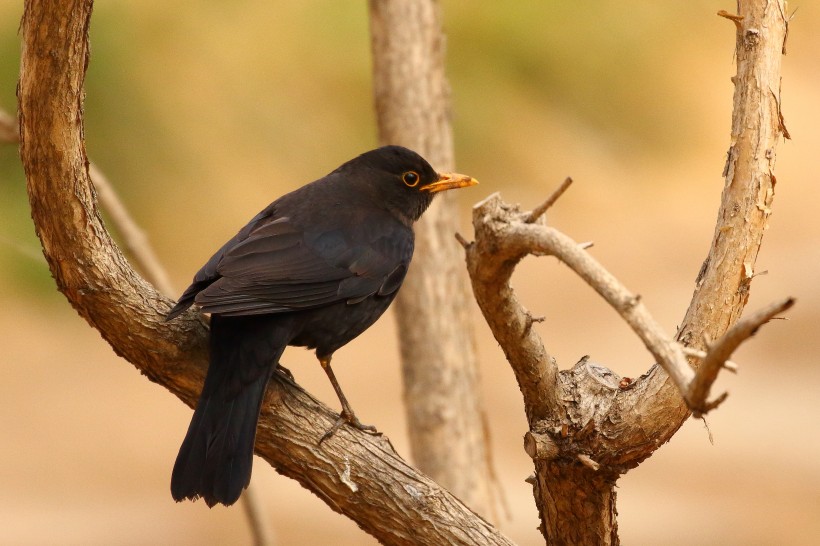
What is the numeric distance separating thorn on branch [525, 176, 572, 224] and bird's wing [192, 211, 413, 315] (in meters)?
1.13

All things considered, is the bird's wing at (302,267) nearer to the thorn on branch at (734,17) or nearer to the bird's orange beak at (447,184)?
the bird's orange beak at (447,184)

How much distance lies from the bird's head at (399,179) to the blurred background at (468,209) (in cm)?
499

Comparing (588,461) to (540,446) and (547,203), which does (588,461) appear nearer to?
(540,446)

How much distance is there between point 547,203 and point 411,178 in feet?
6.73

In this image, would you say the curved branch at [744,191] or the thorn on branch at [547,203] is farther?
the curved branch at [744,191]

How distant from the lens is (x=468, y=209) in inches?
598

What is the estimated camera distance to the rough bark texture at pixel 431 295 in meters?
6.11

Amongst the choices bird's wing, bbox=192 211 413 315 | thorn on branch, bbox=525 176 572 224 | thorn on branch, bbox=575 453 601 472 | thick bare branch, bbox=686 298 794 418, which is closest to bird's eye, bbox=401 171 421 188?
bird's wing, bbox=192 211 413 315

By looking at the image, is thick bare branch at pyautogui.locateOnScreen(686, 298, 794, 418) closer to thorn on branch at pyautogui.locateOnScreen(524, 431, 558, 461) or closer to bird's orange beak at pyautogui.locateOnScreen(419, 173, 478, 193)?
thorn on branch at pyautogui.locateOnScreen(524, 431, 558, 461)

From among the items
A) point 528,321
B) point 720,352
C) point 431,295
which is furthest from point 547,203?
point 431,295

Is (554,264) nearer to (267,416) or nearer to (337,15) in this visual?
(337,15)

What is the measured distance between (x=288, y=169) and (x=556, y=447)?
11.6 meters

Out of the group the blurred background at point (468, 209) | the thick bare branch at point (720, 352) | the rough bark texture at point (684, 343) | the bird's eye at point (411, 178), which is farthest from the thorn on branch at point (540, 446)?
the blurred background at point (468, 209)

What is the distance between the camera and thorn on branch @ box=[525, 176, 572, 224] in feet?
8.86
